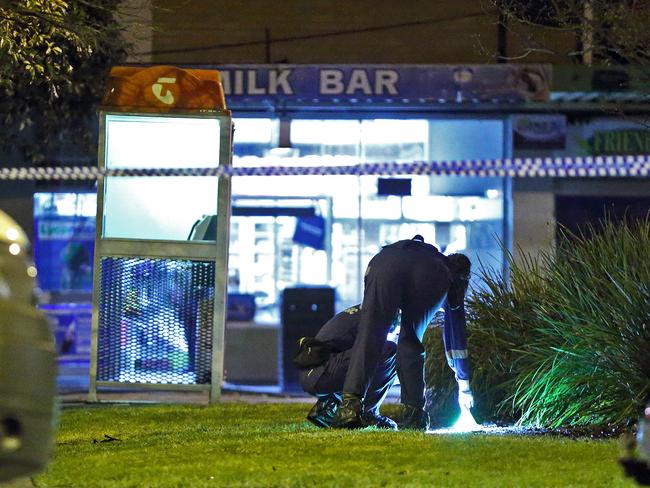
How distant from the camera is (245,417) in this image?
32.6 ft

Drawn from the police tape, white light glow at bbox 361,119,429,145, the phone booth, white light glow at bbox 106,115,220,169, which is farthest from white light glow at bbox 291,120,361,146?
the police tape

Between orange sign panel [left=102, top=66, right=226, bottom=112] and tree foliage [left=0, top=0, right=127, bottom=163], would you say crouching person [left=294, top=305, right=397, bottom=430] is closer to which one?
orange sign panel [left=102, top=66, right=226, bottom=112]

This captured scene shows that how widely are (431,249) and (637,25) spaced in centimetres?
301

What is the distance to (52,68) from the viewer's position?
10.8 meters

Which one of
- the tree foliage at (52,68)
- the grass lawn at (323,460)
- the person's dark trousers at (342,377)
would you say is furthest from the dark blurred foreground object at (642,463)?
the tree foliage at (52,68)

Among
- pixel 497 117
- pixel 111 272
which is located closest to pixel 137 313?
pixel 111 272

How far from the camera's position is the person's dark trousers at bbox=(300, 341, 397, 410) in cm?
837

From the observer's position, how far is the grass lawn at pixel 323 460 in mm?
5934

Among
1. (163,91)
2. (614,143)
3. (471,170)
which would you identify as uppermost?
(614,143)

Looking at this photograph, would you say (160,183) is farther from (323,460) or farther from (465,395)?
(323,460)

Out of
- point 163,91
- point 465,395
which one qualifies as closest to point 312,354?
point 465,395

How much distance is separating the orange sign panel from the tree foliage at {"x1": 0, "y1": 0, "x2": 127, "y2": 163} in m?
0.47

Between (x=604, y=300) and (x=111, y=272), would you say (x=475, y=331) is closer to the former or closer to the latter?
(x=604, y=300)

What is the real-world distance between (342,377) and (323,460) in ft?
6.18
